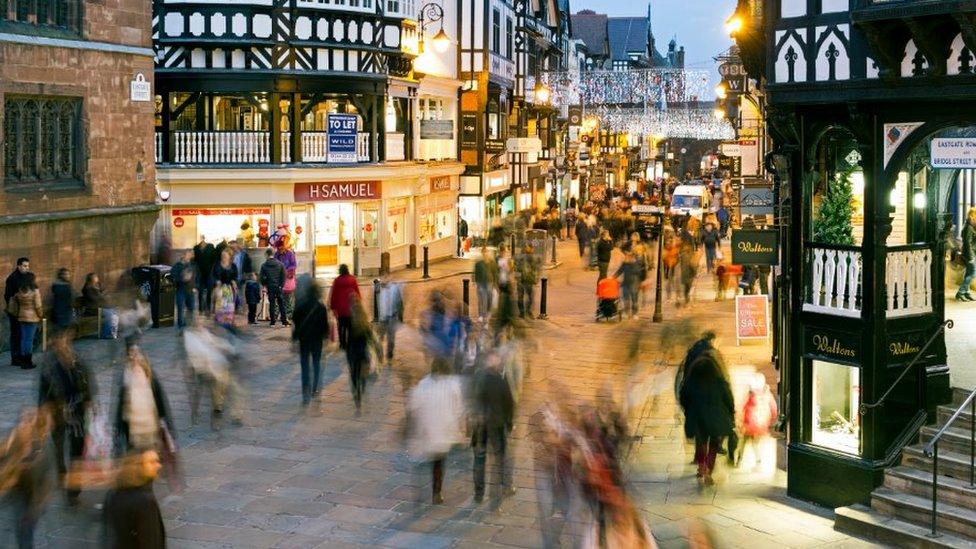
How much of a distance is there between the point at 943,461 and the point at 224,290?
1175 centimetres

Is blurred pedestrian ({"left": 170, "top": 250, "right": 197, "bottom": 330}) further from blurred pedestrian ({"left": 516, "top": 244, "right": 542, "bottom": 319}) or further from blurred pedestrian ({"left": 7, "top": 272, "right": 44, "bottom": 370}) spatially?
blurred pedestrian ({"left": 516, "top": 244, "right": 542, "bottom": 319})

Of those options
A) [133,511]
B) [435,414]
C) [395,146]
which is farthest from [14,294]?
[395,146]

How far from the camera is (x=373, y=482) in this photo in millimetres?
12805

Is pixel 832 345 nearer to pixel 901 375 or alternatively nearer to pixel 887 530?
pixel 901 375

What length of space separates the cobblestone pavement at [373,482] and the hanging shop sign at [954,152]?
141 inches

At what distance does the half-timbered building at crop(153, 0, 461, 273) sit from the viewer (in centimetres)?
3114

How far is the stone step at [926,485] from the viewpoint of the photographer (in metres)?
11.0

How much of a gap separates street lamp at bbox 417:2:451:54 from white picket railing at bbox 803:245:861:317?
997 inches

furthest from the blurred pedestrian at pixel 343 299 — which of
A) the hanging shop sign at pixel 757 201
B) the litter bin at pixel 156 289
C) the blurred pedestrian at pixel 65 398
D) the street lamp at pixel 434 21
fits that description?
the street lamp at pixel 434 21

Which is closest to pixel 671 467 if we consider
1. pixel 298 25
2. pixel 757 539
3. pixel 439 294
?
pixel 757 539

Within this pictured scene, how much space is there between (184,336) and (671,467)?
5.88 m

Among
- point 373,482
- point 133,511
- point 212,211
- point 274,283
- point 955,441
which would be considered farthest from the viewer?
point 212,211

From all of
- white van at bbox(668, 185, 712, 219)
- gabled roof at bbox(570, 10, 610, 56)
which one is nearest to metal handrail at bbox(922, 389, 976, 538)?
white van at bbox(668, 185, 712, 219)

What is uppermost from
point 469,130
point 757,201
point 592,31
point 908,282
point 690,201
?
A: point 592,31
